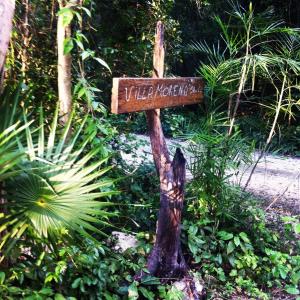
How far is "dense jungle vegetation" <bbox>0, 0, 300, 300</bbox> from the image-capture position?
181cm

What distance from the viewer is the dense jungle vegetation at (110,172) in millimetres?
1813

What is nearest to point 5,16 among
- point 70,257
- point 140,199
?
point 70,257

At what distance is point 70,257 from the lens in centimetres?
228

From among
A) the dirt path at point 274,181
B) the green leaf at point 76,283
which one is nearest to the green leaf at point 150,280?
the green leaf at point 76,283

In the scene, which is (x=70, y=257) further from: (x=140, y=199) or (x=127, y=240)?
(x=140, y=199)

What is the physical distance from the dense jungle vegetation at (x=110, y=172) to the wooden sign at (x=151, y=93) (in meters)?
0.25

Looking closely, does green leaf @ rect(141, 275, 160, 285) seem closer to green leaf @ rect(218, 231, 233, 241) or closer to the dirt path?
green leaf @ rect(218, 231, 233, 241)

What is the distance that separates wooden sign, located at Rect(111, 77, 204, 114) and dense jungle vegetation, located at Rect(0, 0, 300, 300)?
0.25 metres

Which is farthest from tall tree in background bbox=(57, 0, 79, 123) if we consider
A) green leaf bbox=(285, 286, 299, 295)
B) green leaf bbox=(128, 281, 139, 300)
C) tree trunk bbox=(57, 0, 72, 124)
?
green leaf bbox=(285, 286, 299, 295)

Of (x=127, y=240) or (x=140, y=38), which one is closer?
(x=127, y=240)

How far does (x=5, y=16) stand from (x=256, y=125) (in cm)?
334

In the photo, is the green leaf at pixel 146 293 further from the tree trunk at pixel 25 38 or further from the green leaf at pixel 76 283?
the tree trunk at pixel 25 38

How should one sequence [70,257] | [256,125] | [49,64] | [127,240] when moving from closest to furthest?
[70,257] → [49,64] → [127,240] → [256,125]

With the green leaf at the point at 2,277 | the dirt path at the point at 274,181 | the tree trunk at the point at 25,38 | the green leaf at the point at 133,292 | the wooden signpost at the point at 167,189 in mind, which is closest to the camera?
the green leaf at the point at 2,277
